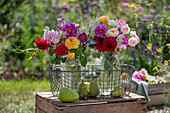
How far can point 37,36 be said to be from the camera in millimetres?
2939

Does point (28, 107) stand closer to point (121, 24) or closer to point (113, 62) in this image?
A: point (113, 62)

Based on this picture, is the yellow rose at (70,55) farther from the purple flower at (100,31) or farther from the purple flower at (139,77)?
the purple flower at (139,77)

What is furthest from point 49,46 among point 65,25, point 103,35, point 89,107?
point 89,107

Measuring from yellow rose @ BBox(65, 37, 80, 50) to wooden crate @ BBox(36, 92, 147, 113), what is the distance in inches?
17.0

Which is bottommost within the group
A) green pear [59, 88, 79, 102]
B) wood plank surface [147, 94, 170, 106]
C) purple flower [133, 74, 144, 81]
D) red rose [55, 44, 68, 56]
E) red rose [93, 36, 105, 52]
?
wood plank surface [147, 94, 170, 106]

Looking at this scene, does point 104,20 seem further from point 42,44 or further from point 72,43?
point 42,44

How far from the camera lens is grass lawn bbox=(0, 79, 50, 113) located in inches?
110

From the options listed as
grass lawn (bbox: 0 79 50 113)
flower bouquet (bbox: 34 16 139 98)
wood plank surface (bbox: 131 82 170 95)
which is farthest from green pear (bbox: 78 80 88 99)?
wood plank surface (bbox: 131 82 170 95)

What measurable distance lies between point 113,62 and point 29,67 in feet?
10.5

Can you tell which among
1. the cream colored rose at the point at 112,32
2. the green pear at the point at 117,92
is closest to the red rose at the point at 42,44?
the cream colored rose at the point at 112,32

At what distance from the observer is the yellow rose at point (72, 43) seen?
1.97 m

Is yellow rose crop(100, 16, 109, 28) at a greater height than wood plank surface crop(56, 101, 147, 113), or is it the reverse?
yellow rose crop(100, 16, 109, 28)

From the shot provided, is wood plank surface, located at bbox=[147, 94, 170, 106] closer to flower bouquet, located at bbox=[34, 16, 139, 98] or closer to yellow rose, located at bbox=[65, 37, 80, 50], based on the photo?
flower bouquet, located at bbox=[34, 16, 139, 98]

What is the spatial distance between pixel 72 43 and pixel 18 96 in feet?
5.69
